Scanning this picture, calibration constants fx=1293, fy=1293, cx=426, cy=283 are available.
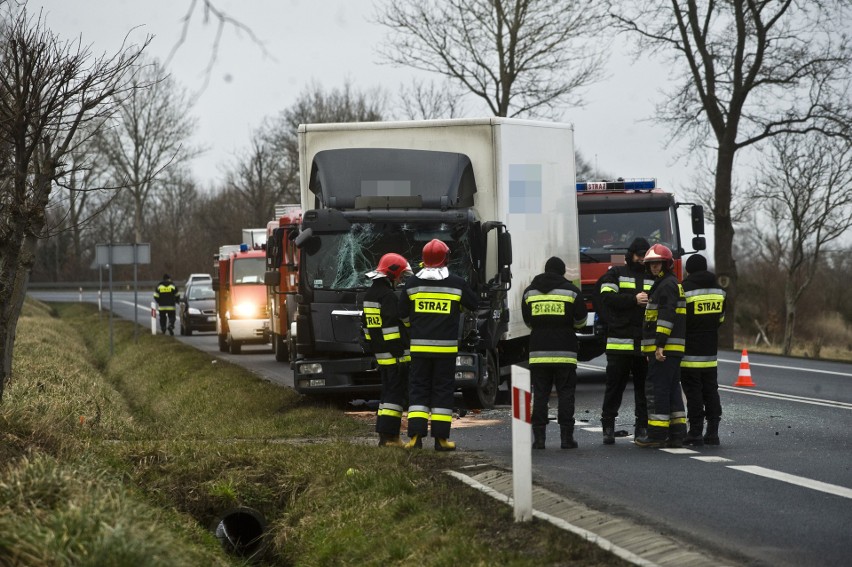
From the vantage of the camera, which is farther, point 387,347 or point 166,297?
point 166,297

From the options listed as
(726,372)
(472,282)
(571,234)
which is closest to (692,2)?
(726,372)

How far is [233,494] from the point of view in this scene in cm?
1013

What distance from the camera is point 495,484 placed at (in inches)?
363

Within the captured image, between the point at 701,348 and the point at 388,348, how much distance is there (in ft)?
9.73

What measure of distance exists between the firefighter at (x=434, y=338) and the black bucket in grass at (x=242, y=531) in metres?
1.69

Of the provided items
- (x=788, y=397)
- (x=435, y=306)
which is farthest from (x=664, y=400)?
(x=788, y=397)

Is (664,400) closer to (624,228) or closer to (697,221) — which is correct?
(624,228)

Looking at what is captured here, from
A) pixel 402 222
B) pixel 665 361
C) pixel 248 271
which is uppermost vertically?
pixel 402 222

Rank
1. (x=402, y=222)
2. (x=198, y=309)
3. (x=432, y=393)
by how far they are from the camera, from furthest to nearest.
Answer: (x=198, y=309) → (x=402, y=222) → (x=432, y=393)

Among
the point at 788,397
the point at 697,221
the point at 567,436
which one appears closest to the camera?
the point at 567,436

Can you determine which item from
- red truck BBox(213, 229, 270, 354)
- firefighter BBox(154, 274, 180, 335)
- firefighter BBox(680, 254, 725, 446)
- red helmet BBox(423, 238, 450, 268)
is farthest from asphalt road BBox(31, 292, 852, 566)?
firefighter BBox(154, 274, 180, 335)

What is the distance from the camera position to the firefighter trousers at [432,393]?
11359mm

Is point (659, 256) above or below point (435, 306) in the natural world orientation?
above

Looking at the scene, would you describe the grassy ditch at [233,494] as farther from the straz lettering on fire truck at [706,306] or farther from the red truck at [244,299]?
the red truck at [244,299]
